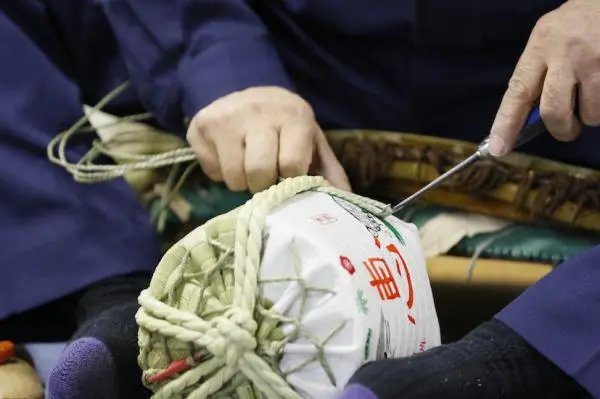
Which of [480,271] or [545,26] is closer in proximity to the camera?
[545,26]

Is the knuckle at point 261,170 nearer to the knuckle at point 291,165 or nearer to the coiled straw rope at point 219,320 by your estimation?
the knuckle at point 291,165

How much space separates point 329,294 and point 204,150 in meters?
0.29

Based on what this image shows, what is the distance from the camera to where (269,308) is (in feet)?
1.51

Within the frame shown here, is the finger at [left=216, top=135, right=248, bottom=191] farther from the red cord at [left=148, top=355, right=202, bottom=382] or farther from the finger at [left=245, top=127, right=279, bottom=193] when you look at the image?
the red cord at [left=148, top=355, right=202, bottom=382]

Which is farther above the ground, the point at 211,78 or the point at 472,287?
the point at 211,78

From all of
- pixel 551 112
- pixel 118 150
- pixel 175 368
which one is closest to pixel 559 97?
pixel 551 112

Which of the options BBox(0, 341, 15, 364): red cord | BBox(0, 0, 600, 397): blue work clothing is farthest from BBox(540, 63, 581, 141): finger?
BBox(0, 341, 15, 364): red cord

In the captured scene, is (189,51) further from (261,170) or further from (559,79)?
(559,79)

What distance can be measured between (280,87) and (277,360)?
321mm

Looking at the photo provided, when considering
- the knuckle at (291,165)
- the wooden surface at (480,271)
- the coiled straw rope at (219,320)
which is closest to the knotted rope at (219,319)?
the coiled straw rope at (219,320)

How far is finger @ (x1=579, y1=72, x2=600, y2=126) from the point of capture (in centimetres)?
57

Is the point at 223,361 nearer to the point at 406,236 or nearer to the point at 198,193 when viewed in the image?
the point at 406,236

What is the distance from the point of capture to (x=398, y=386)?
44 centimetres

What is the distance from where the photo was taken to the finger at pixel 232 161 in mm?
666
